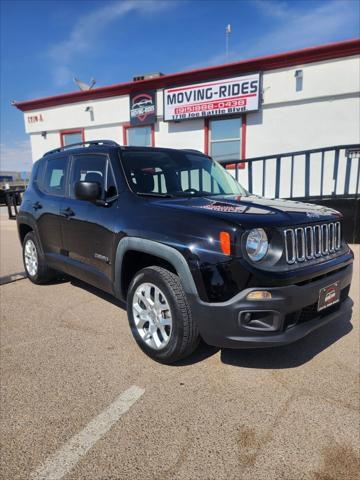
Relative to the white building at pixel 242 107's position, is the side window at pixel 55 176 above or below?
below

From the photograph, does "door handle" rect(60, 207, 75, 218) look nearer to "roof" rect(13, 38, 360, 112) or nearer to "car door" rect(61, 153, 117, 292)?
"car door" rect(61, 153, 117, 292)

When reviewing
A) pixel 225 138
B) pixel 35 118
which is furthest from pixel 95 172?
pixel 35 118

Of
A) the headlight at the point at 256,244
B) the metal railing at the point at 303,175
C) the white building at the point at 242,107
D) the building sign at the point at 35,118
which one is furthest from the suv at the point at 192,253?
the building sign at the point at 35,118

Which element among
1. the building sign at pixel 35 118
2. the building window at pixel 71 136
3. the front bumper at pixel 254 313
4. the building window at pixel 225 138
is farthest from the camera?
the building sign at pixel 35 118

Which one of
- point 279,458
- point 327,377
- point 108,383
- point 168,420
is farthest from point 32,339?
point 327,377

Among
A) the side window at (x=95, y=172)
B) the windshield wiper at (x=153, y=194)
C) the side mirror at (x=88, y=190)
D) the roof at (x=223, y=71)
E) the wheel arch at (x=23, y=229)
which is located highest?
the roof at (x=223, y=71)

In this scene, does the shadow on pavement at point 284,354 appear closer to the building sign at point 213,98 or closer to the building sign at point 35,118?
the building sign at point 213,98

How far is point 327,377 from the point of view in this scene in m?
2.62

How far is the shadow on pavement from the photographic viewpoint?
2.82 m

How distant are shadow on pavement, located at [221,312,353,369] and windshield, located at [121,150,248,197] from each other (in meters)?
1.52

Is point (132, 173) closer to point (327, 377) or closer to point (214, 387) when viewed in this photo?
point (214, 387)

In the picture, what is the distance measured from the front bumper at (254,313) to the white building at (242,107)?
27.1 ft

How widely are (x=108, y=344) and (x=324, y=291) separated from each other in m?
1.94

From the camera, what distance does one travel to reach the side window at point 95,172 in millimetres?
3320
